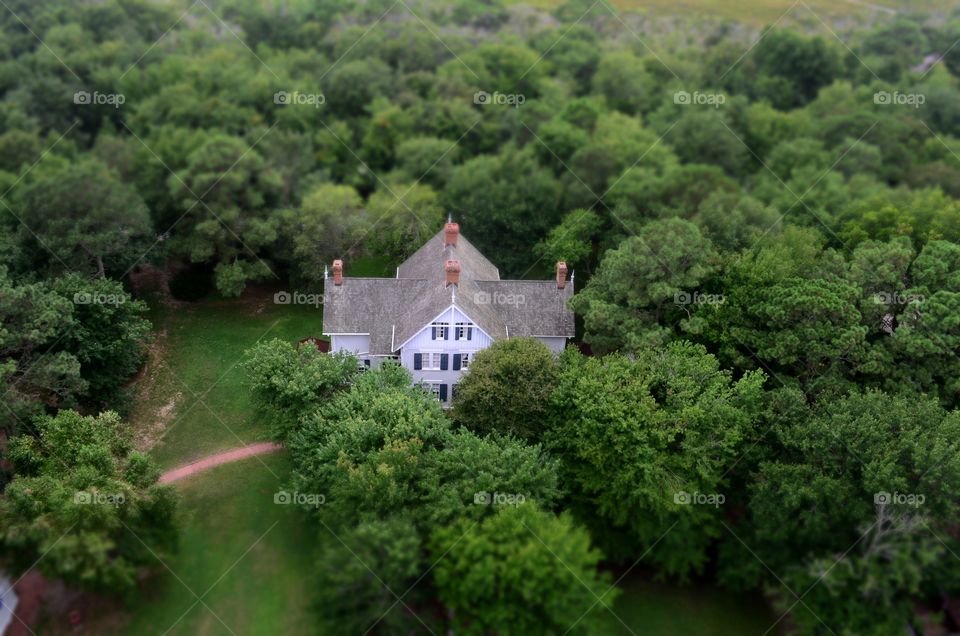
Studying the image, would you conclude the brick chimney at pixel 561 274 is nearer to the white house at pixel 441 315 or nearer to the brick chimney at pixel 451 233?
the white house at pixel 441 315

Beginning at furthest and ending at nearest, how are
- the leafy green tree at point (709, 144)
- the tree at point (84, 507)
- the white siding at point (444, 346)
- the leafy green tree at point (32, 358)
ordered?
1. the leafy green tree at point (709, 144)
2. the white siding at point (444, 346)
3. the leafy green tree at point (32, 358)
4. the tree at point (84, 507)

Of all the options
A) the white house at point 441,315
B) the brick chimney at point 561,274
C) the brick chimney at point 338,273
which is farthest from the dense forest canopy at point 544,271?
the brick chimney at point 338,273

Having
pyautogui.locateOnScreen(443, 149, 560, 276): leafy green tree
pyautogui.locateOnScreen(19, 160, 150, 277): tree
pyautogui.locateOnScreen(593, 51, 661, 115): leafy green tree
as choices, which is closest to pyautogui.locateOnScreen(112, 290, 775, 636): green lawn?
pyautogui.locateOnScreen(19, 160, 150, 277): tree

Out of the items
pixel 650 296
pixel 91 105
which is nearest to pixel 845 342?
pixel 650 296

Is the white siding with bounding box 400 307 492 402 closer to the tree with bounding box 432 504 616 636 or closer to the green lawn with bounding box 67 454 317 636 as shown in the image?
the green lawn with bounding box 67 454 317 636

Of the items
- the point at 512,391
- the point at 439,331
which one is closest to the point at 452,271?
the point at 439,331

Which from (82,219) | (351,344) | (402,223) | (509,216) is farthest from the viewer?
(402,223)

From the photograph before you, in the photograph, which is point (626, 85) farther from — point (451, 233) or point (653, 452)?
point (653, 452)

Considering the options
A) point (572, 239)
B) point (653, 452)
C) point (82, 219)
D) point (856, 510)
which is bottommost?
point (856, 510)
